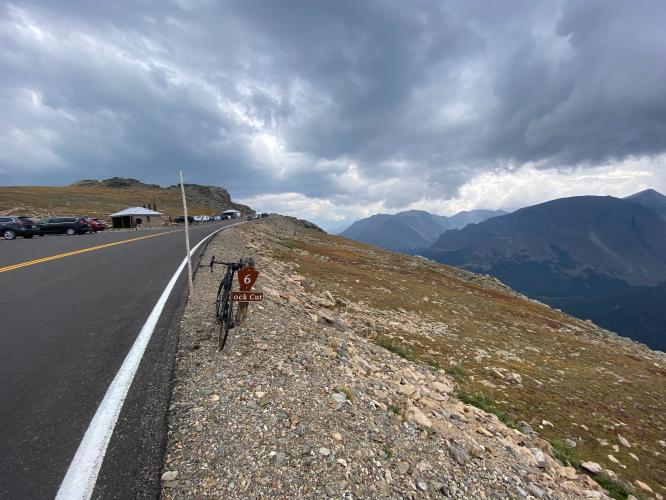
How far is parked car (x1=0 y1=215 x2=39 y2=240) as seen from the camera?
34.0 meters

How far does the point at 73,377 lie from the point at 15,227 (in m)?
40.4

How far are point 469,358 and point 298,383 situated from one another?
11115mm

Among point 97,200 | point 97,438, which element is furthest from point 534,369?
point 97,200

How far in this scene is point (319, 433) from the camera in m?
5.14

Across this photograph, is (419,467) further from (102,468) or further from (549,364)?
(549,364)

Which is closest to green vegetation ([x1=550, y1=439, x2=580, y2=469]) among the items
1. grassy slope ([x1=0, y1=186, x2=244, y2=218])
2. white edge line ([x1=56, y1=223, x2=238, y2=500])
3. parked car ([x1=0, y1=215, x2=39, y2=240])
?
white edge line ([x1=56, y1=223, x2=238, y2=500])

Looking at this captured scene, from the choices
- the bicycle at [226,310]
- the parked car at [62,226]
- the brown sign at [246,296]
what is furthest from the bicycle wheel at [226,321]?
the parked car at [62,226]

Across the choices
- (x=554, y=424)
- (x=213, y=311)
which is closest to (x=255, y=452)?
(x=213, y=311)

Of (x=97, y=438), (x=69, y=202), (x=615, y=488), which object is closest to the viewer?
(x=97, y=438)

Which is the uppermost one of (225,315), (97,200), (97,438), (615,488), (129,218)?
(97,200)

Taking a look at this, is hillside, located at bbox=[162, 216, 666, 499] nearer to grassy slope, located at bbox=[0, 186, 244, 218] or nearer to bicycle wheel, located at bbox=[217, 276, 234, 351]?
bicycle wheel, located at bbox=[217, 276, 234, 351]

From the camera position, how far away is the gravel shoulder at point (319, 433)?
430 centimetres

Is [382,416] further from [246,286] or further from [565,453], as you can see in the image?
[565,453]

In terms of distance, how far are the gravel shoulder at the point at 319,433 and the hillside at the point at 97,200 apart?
76267 mm
